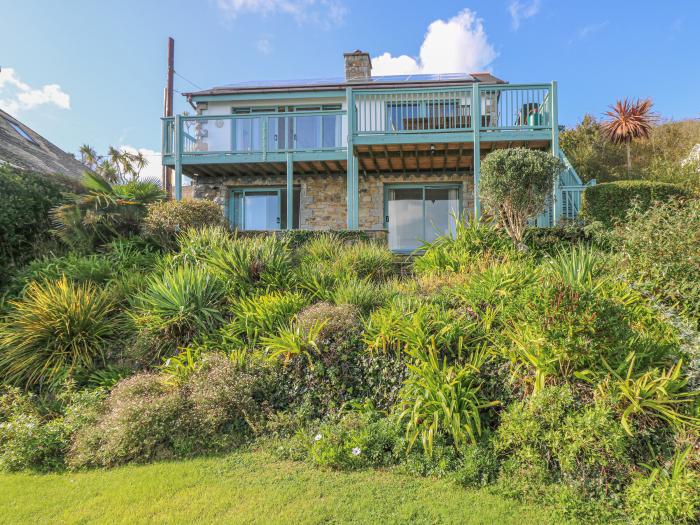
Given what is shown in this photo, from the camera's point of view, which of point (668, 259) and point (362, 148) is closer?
point (668, 259)

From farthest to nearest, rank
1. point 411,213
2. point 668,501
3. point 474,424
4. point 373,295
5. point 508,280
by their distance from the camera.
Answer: point 411,213 → point 373,295 → point 508,280 → point 474,424 → point 668,501

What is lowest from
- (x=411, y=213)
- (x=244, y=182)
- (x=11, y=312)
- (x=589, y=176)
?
(x=11, y=312)

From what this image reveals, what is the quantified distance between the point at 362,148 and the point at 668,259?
7.96m

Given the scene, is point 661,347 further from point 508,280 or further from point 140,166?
Answer: point 140,166

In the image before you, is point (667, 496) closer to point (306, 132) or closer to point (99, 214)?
point (99, 214)

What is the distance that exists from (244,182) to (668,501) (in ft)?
43.6

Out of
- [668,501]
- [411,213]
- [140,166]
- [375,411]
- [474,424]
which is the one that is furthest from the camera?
[140,166]

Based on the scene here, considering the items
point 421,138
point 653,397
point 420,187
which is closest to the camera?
point 653,397

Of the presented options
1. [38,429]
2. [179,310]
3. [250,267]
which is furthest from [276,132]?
[38,429]

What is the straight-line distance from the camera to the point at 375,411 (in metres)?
3.99

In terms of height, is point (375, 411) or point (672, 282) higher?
point (672, 282)

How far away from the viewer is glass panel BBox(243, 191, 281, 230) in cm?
1398

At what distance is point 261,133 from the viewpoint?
12.1 m

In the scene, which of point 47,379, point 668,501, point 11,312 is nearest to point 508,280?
point 668,501
